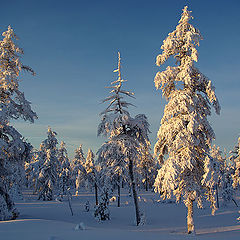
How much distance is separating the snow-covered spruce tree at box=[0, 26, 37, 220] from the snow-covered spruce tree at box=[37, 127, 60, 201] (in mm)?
26859

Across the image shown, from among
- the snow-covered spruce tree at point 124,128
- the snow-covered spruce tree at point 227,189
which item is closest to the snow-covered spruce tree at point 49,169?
the snow-covered spruce tree at point 124,128

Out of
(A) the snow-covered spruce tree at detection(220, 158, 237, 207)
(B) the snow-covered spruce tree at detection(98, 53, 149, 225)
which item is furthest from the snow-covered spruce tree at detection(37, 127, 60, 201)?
(A) the snow-covered spruce tree at detection(220, 158, 237, 207)

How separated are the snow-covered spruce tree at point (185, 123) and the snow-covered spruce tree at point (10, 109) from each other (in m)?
9.12

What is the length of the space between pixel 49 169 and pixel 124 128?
28.7 meters

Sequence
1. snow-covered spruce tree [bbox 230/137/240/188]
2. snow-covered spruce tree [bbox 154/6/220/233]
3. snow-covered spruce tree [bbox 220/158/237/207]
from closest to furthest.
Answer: snow-covered spruce tree [bbox 154/6/220/233]
snow-covered spruce tree [bbox 230/137/240/188]
snow-covered spruce tree [bbox 220/158/237/207]

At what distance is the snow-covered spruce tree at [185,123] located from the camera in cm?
1416

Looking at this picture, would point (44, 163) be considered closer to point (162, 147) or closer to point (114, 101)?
point (114, 101)

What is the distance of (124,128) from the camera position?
19.5 m

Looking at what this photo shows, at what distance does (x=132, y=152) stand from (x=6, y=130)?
9.08 meters

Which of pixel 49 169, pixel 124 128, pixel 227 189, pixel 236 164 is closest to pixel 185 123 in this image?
pixel 124 128

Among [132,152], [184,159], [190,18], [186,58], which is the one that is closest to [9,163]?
[132,152]

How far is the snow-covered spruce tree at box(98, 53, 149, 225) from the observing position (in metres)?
17.8

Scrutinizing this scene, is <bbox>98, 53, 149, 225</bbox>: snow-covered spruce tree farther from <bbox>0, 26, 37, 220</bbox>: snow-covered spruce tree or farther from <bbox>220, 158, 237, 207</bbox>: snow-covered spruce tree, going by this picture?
<bbox>220, 158, 237, 207</bbox>: snow-covered spruce tree

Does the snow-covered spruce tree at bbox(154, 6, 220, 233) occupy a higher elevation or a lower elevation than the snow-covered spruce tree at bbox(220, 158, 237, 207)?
higher
